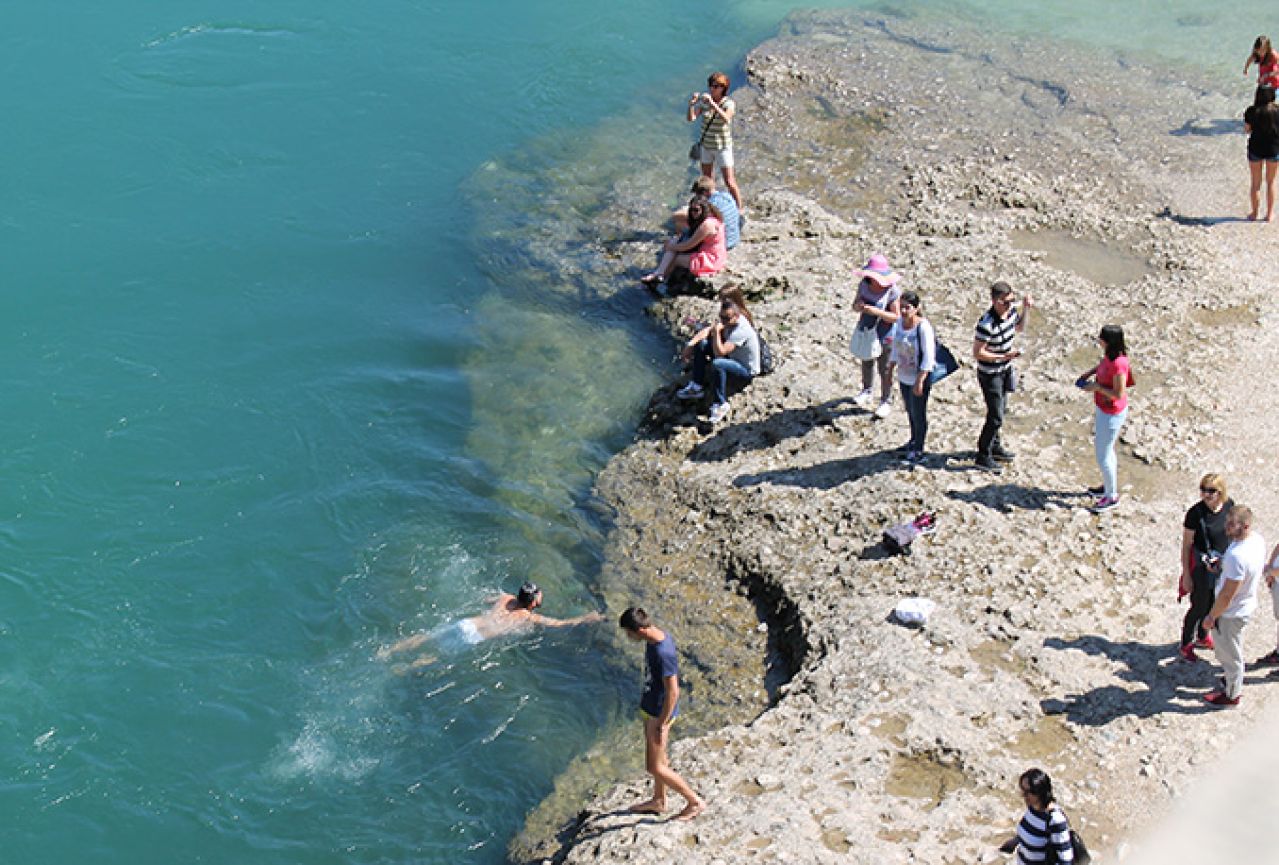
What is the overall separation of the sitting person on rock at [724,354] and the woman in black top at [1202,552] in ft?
19.2

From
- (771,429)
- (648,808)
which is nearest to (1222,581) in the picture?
(648,808)

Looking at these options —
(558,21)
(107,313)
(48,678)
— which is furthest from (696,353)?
(558,21)

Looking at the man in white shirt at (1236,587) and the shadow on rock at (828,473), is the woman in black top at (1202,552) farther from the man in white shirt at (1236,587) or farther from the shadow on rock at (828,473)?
the shadow on rock at (828,473)

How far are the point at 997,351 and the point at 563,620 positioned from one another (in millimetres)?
5500

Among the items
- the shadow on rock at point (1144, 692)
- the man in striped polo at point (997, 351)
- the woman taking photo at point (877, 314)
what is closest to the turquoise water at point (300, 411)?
the woman taking photo at point (877, 314)

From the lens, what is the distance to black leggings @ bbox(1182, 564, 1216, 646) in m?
10.9

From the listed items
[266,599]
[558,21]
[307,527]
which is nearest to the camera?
[266,599]

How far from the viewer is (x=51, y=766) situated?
498 inches

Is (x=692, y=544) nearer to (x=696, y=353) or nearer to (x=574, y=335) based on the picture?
(x=696, y=353)

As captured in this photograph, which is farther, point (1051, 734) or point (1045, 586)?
point (1045, 586)

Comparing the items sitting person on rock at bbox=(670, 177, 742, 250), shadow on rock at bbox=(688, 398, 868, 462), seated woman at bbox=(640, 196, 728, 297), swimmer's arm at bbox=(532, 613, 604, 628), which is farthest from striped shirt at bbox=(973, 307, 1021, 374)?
sitting person on rock at bbox=(670, 177, 742, 250)

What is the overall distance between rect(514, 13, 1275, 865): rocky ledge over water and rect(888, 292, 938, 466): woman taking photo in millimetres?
713

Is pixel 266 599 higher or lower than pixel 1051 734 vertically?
lower

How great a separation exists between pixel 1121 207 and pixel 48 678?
16.4 m
